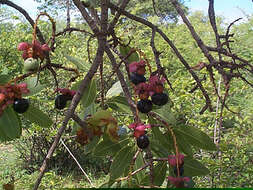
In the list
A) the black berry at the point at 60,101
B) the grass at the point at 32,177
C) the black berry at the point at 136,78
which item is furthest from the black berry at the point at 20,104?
the grass at the point at 32,177

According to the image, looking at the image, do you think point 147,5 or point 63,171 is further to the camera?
point 147,5

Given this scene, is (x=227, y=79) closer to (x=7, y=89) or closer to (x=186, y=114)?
(x=7, y=89)

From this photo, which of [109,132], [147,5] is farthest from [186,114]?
[147,5]

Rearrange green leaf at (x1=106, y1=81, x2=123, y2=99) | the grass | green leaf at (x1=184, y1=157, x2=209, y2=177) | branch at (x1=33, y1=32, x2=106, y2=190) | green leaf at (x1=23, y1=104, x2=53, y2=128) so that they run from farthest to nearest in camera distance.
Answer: the grass, green leaf at (x1=106, y1=81, x2=123, y2=99), green leaf at (x1=23, y1=104, x2=53, y2=128), green leaf at (x1=184, y1=157, x2=209, y2=177), branch at (x1=33, y1=32, x2=106, y2=190)

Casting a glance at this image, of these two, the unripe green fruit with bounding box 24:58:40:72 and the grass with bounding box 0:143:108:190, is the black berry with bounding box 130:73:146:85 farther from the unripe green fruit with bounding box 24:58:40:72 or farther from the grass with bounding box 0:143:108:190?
the grass with bounding box 0:143:108:190

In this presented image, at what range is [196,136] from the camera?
73 centimetres

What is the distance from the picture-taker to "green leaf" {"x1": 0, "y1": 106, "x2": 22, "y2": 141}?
28.0 inches

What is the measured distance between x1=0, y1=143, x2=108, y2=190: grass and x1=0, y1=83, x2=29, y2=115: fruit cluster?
279cm

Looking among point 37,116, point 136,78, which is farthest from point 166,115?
point 37,116

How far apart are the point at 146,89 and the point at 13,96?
25 centimetres

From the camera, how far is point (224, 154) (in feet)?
8.41

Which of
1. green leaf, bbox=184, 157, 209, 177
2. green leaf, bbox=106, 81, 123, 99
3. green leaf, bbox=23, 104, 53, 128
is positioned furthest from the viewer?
green leaf, bbox=106, 81, 123, 99

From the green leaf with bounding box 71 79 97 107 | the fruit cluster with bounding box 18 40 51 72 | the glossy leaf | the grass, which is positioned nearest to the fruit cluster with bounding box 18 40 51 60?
the fruit cluster with bounding box 18 40 51 72

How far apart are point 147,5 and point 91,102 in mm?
13077
